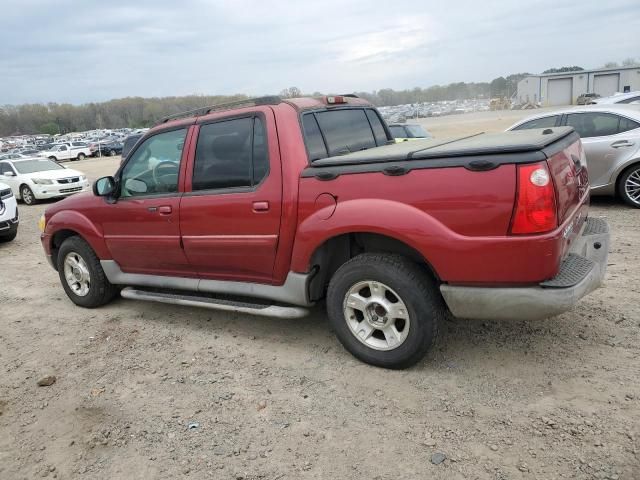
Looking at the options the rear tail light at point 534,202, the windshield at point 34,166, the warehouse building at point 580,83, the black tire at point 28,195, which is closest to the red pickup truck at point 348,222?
the rear tail light at point 534,202

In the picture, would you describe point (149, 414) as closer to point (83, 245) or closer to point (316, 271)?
point (316, 271)

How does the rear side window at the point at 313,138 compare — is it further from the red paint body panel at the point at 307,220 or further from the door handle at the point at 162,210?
the door handle at the point at 162,210

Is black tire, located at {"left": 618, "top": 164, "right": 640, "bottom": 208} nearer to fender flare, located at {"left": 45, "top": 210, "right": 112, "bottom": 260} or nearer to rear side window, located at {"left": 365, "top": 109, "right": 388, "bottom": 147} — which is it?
rear side window, located at {"left": 365, "top": 109, "right": 388, "bottom": 147}

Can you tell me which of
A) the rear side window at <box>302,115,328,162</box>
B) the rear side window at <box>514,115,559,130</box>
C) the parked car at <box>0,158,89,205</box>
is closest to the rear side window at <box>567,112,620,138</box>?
the rear side window at <box>514,115,559,130</box>

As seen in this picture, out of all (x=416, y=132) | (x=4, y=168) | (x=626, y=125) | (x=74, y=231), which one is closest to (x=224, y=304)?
(x=74, y=231)

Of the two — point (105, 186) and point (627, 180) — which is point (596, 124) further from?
point (105, 186)

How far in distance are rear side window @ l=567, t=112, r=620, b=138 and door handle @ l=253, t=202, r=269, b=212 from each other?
6.33 meters

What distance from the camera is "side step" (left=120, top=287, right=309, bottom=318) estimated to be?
3920 millimetres

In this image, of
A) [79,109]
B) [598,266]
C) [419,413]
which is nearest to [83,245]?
[419,413]

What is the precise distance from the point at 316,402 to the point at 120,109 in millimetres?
159966

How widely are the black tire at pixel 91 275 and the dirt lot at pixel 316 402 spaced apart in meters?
0.57

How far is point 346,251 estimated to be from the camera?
12.8 ft

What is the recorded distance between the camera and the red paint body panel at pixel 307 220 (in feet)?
9.91

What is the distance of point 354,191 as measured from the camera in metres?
3.43
